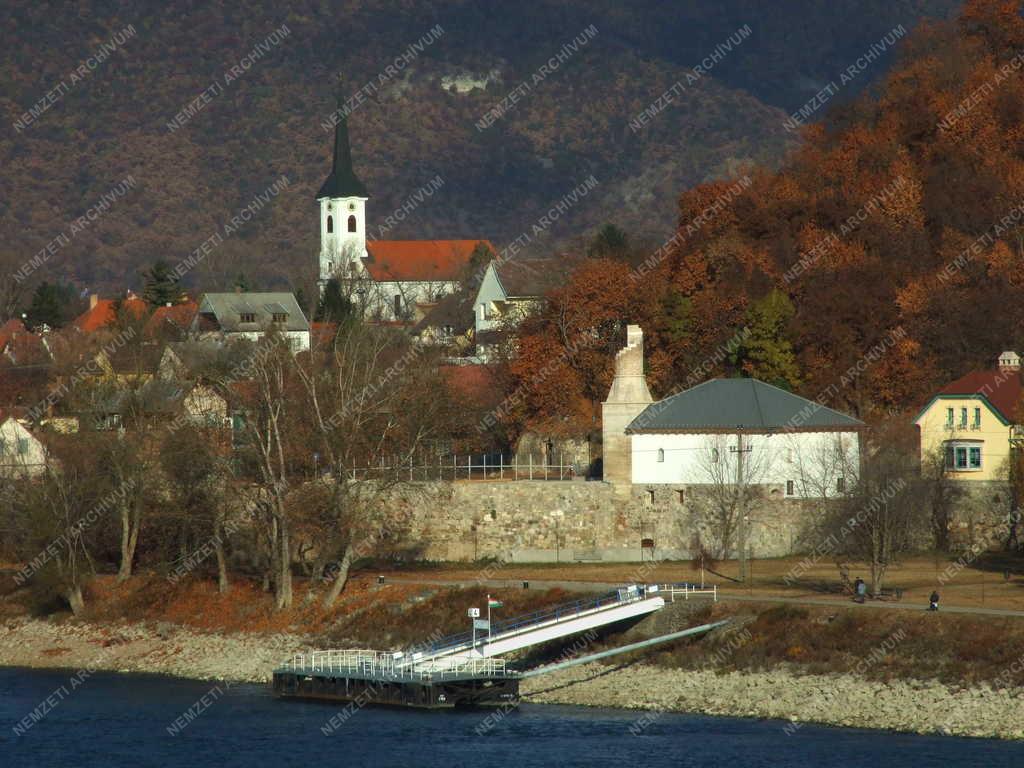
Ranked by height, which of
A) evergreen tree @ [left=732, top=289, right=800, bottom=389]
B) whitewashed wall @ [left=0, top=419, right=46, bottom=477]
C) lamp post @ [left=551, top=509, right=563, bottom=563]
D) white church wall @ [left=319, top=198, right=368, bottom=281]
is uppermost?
white church wall @ [left=319, top=198, right=368, bottom=281]

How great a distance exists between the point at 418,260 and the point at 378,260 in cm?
312

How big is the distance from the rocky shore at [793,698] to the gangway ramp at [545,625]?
1.22 m

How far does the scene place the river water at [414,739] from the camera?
5084 cm

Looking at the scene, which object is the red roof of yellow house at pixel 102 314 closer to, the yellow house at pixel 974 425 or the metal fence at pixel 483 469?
the metal fence at pixel 483 469

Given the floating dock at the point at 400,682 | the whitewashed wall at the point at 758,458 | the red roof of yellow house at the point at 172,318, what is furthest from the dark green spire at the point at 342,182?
the floating dock at the point at 400,682

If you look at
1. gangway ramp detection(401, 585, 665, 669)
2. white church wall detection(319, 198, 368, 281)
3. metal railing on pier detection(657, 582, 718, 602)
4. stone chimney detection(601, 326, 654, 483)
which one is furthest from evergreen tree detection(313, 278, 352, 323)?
gangway ramp detection(401, 585, 665, 669)

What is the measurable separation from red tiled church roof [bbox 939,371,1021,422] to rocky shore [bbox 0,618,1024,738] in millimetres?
21983

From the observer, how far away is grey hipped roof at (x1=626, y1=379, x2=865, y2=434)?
74.8m

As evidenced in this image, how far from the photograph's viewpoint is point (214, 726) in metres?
56.4

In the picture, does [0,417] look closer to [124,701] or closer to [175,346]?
[175,346]

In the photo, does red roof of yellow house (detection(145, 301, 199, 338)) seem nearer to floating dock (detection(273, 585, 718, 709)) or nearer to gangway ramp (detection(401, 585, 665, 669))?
gangway ramp (detection(401, 585, 665, 669))

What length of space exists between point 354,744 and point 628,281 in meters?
36.5

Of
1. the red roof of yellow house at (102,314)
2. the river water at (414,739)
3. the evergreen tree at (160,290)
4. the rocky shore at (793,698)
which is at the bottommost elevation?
the river water at (414,739)

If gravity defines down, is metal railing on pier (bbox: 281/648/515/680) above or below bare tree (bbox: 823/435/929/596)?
below
